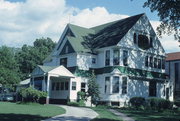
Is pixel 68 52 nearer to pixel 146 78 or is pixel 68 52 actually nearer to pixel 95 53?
pixel 95 53

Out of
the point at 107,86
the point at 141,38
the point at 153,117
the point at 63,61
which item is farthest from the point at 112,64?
the point at 153,117

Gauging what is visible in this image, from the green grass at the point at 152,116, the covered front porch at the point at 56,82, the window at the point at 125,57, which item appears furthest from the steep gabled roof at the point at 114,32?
the green grass at the point at 152,116

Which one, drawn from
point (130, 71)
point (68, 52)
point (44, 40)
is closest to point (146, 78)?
point (130, 71)

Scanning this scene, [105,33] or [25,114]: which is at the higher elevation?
[105,33]

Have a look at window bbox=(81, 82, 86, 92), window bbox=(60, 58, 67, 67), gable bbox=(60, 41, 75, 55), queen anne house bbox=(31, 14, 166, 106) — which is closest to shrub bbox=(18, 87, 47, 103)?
queen anne house bbox=(31, 14, 166, 106)

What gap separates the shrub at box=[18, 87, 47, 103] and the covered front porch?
3.37ft

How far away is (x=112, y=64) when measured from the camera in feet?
119

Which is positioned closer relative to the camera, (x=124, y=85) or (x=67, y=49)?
(x=124, y=85)

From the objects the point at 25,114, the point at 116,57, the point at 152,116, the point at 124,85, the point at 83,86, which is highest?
the point at 116,57

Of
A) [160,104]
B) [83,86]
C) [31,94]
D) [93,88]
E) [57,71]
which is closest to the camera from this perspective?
[31,94]

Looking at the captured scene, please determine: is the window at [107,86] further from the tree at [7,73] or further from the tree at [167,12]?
the tree at [7,73]

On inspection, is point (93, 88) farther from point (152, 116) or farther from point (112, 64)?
point (152, 116)

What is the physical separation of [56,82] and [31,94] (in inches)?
321

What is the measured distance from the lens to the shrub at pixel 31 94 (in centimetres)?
3216
